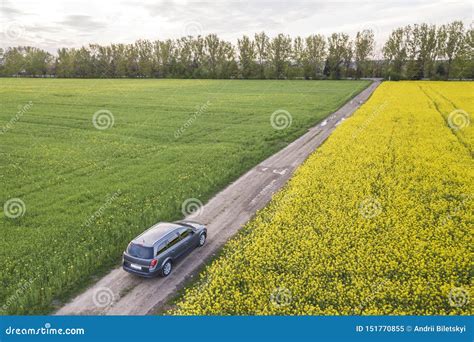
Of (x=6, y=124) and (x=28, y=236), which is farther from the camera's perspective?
(x=6, y=124)

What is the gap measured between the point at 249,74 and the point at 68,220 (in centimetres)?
12658

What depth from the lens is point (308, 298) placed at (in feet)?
43.2

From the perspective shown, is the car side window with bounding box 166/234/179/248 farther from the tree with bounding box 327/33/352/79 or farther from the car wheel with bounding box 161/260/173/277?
the tree with bounding box 327/33/352/79

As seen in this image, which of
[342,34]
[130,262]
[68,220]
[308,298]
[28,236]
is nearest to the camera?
[308,298]

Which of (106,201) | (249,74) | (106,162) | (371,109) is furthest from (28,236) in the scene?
(249,74)

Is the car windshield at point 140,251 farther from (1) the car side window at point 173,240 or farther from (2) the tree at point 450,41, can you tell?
(2) the tree at point 450,41

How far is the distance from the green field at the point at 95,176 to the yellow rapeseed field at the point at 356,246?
495 cm

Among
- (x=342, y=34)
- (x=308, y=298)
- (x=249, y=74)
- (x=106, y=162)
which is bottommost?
(x=308, y=298)

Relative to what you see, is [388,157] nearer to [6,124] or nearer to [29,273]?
[29,273]

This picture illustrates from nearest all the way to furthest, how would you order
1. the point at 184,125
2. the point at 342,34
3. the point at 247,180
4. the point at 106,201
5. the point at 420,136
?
the point at 106,201, the point at 247,180, the point at 420,136, the point at 184,125, the point at 342,34

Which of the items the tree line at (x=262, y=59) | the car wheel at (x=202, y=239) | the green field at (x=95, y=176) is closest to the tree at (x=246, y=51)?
the tree line at (x=262, y=59)

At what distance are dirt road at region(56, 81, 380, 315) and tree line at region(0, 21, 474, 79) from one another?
104 meters

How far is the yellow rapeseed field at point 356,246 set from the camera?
12.9 meters

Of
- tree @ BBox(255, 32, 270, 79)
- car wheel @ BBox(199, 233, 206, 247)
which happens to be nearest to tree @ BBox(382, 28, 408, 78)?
tree @ BBox(255, 32, 270, 79)
